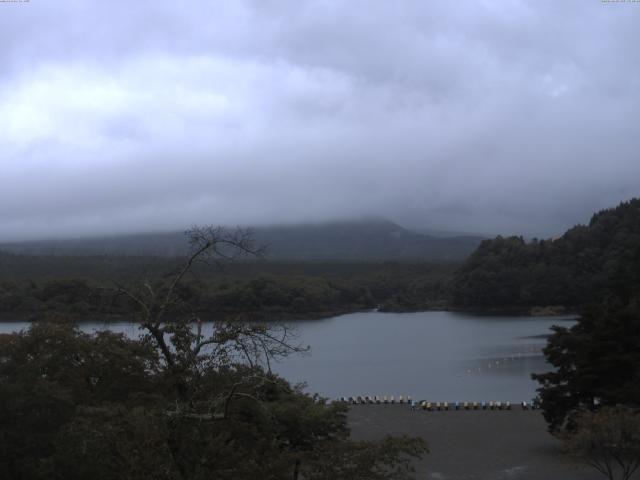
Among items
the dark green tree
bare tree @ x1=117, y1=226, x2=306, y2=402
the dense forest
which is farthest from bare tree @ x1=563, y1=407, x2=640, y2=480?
the dense forest

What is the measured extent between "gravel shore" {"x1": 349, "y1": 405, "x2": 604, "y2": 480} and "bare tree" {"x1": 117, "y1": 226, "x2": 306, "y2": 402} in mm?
10410

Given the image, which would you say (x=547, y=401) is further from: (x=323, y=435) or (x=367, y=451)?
(x=367, y=451)

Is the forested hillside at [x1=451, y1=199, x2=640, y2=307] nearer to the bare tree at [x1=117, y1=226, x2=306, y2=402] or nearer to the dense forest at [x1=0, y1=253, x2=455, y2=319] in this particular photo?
the dense forest at [x1=0, y1=253, x2=455, y2=319]

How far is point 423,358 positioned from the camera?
154ft

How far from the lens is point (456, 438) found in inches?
841

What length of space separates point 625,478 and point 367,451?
7.87 metres

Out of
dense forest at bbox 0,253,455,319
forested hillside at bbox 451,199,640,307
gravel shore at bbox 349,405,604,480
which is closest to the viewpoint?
gravel shore at bbox 349,405,604,480

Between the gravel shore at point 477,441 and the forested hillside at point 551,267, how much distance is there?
52.4 metres

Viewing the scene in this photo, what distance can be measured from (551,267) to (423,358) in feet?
126

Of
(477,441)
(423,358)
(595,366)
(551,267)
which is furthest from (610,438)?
(551,267)

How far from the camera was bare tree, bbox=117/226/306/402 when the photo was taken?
20.3 ft

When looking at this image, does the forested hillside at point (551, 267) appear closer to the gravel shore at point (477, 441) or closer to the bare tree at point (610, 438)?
the gravel shore at point (477, 441)

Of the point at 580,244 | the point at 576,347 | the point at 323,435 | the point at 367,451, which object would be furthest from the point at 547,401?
the point at 580,244

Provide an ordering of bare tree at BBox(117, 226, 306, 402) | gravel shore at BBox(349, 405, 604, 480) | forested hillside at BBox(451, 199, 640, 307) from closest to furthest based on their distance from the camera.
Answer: bare tree at BBox(117, 226, 306, 402)
gravel shore at BBox(349, 405, 604, 480)
forested hillside at BBox(451, 199, 640, 307)
